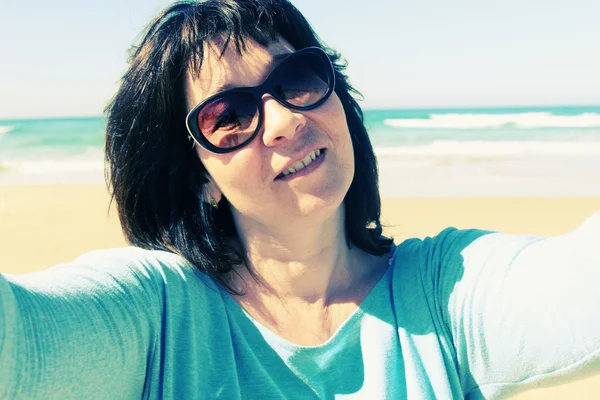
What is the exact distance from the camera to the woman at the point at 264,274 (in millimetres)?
1197

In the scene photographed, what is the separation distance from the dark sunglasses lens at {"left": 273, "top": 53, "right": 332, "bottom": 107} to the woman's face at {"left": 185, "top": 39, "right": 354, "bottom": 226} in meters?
0.04

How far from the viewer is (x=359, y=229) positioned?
6.50 feet

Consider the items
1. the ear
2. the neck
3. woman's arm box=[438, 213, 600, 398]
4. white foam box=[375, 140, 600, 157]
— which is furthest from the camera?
white foam box=[375, 140, 600, 157]

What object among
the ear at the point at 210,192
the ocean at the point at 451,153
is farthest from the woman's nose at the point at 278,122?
the ocean at the point at 451,153

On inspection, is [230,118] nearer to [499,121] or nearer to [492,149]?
[492,149]

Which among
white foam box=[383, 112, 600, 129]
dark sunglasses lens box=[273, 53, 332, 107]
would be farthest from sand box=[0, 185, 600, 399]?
white foam box=[383, 112, 600, 129]

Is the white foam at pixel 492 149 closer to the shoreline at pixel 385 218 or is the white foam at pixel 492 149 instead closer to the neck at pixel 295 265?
the shoreline at pixel 385 218

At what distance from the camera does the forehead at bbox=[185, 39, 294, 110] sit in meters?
1.65

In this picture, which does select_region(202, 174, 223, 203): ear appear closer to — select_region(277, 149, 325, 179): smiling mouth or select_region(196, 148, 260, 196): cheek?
select_region(196, 148, 260, 196): cheek

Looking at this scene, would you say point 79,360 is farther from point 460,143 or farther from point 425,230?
point 460,143

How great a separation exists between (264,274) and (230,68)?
2.35 ft

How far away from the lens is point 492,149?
15.0 meters

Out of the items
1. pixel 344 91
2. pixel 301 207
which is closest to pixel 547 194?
pixel 344 91

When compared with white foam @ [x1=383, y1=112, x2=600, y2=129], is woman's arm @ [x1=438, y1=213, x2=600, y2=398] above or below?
above
